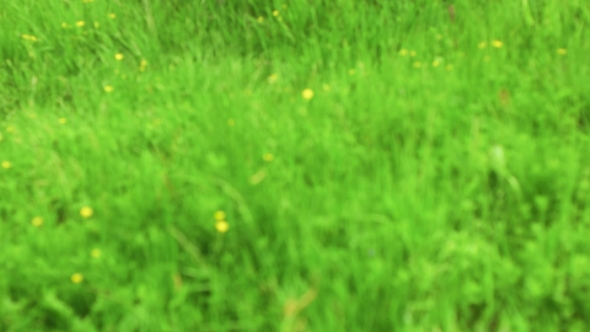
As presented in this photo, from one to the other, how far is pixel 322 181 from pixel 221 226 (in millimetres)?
393

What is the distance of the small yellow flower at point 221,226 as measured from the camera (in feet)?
5.98

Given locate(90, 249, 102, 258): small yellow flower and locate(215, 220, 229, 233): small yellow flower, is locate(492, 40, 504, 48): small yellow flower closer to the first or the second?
locate(215, 220, 229, 233): small yellow flower

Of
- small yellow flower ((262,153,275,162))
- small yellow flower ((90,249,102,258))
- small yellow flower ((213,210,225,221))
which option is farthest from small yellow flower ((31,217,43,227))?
small yellow flower ((262,153,275,162))

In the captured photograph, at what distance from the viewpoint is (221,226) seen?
1.83 meters

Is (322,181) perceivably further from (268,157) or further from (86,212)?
(86,212)

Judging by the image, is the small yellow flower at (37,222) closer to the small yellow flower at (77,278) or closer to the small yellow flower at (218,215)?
the small yellow flower at (77,278)

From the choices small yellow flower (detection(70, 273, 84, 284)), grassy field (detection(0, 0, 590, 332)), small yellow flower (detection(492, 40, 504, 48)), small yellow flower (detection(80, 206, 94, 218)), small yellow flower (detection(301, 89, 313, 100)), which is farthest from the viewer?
small yellow flower (detection(492, 40, 504, 48))

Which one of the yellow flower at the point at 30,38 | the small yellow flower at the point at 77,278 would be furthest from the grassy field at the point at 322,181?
the yellow flower at the point at 30,38

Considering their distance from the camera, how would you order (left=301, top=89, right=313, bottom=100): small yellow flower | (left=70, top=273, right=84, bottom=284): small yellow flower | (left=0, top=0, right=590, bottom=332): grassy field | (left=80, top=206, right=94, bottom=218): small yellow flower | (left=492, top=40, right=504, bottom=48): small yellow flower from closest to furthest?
(left=0, top=0, right=590, bottom=332): grassy field → (left=70, top=273, right=84, bottom=284): small yellow flower → (left=80, top=206, right=94, bottom=218): small yellow flower → (left=301, top=89, right=313, bottom=100): small yellow flower → (left=492, top=40, right=504, bottom=48): small yellow flower

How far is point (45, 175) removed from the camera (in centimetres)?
228

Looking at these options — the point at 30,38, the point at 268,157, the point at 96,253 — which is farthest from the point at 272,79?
the point at 30,38

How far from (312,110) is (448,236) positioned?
82cm

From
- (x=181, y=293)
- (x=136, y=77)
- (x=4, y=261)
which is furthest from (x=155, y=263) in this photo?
(x=136, y=77)

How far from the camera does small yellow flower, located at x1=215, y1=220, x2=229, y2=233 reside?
1822 millimetres
